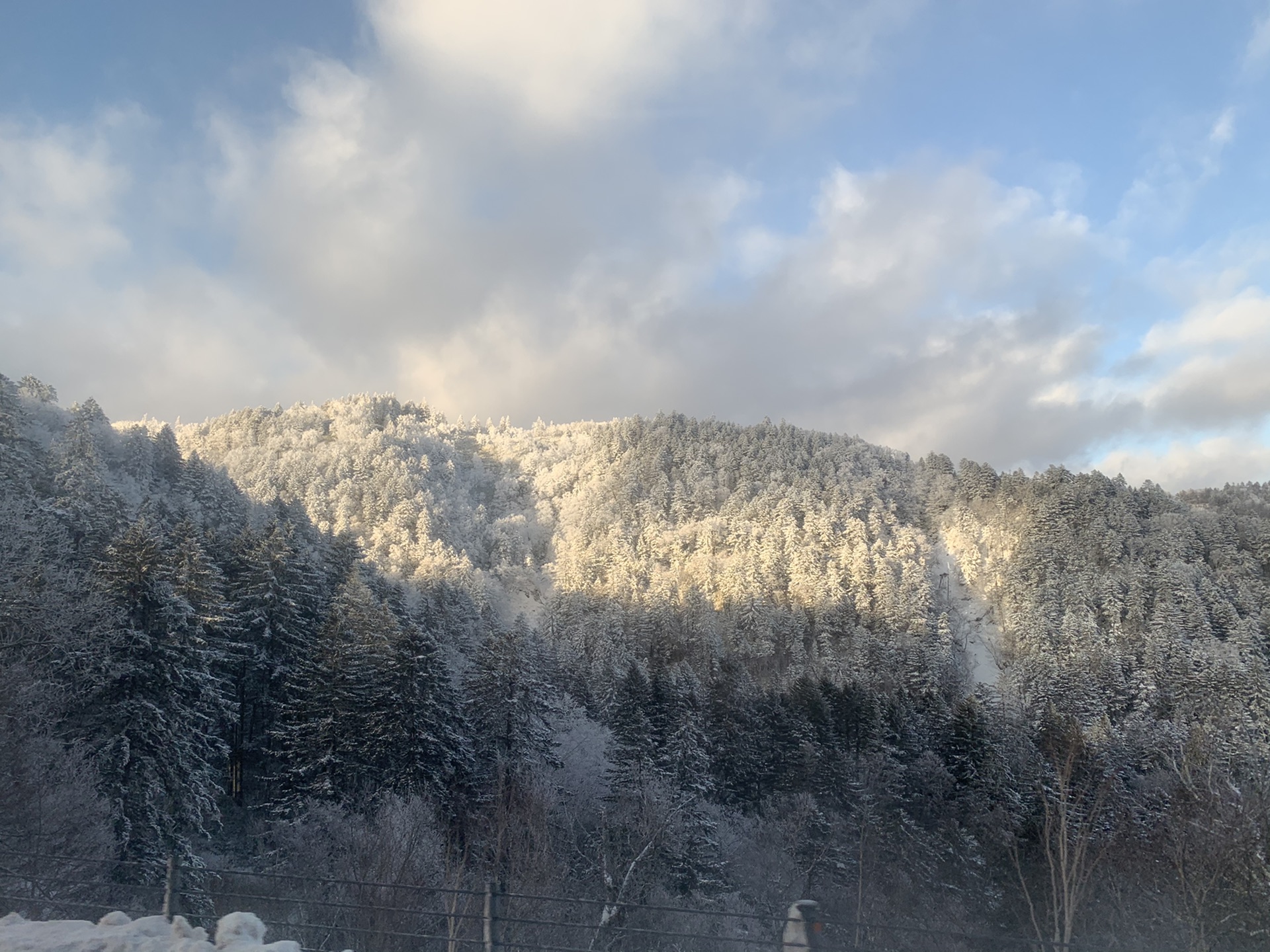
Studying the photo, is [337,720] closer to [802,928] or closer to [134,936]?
[134,936]

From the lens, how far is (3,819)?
17.4 m

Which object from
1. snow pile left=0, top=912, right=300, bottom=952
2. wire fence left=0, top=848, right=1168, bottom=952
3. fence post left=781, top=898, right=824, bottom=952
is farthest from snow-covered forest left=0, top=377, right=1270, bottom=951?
fence post left=781, top=898, right=824, bottom=952

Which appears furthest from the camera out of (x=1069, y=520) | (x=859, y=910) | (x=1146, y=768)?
(x=1069, y=520)

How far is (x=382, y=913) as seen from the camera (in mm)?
18359

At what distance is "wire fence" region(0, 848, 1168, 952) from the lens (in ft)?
34.2

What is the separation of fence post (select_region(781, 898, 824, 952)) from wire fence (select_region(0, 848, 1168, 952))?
7 centimetres

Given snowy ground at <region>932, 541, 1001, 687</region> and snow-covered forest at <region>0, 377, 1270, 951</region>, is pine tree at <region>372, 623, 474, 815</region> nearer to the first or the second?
snow-covered forest at <region>0, 377, 1270, 951</region>

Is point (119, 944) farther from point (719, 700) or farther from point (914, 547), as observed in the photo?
point (914, 547)

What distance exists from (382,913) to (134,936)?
478 inches

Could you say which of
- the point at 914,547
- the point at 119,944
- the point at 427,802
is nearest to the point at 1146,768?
the point at 427,802

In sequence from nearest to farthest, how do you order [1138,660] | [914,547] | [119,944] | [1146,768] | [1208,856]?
1. [119,944]
2. [1208,856]
3. [1146,768]
4. [1138,660]
5. [914,547]

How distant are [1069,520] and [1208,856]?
104910mm

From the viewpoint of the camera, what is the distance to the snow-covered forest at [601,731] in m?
→ 22.5

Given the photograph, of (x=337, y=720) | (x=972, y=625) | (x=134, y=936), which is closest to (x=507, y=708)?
(x=337, y=720)
